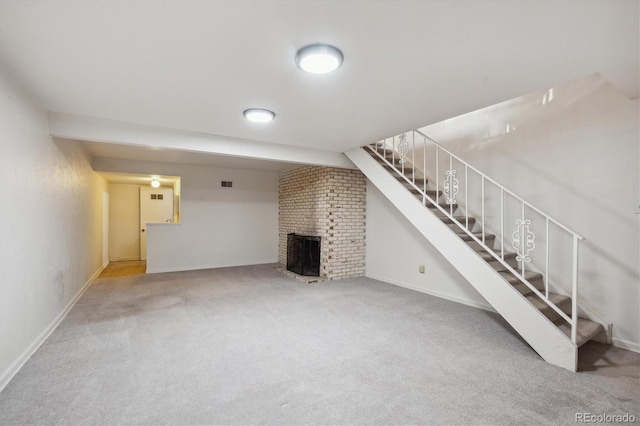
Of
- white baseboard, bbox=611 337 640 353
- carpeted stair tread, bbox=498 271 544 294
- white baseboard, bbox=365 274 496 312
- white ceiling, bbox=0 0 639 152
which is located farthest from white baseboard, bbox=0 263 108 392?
white baseboard, bbox=611 337 640 353

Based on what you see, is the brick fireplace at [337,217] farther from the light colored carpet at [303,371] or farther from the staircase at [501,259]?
the light colored carpet at [303,371]

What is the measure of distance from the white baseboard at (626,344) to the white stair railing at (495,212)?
0.39 m

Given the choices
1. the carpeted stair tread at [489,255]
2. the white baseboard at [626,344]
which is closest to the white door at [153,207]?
the carpeted stair tread at [489,255]

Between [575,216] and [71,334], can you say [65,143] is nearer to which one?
[71,334]

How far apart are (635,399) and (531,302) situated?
89 cm

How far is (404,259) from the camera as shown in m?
5.04

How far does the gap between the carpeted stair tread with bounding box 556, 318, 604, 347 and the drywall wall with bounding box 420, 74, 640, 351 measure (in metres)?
0.22

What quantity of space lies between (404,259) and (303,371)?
10.5ft

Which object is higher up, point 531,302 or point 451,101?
point 451,101

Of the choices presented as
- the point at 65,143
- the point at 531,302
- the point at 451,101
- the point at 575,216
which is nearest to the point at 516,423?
the point at 531,302

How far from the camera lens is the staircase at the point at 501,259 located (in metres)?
2.50

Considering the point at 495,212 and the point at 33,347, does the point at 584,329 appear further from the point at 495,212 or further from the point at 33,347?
the point at 33,347

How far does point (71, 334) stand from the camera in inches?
118

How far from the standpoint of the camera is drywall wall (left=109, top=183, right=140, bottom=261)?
8125 mm
